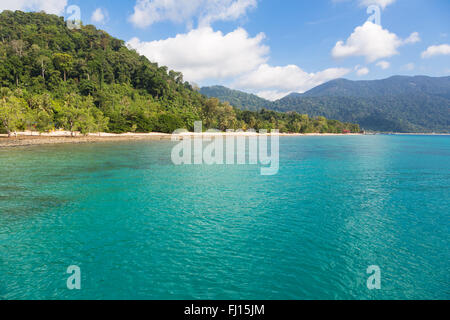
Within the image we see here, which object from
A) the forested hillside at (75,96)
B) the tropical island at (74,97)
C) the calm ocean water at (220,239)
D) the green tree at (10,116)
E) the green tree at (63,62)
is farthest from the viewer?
the green tree at (63,62)

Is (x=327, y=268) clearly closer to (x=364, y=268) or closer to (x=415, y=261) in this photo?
(x=364, y=268)

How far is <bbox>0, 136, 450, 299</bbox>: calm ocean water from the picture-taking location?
12625 mm

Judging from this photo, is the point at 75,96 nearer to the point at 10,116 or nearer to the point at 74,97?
the point at 74,97

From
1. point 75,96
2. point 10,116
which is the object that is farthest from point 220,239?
point 75,96

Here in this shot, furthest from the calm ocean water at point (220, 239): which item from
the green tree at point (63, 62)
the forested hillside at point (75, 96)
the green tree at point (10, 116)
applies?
the green tree at point (63, 62)

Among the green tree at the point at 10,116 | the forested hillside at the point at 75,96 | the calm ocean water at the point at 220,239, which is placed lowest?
the calm ocean water at the point at 220,239

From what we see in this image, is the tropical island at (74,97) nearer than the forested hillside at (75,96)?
Yes

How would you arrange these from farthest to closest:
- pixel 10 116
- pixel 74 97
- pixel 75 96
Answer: pixel 75 96
pixel 74 97
pixel 10 116

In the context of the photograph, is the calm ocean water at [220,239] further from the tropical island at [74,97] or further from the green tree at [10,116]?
the tropical island at [74,97]

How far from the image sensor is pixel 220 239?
57.8ft

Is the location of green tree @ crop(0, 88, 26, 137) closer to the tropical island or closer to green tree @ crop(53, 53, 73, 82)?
the tropical island

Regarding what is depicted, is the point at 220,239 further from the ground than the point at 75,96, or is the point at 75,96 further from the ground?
the point at 75,96

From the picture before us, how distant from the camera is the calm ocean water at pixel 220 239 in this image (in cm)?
1262

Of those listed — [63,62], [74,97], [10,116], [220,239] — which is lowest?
[220,239]
